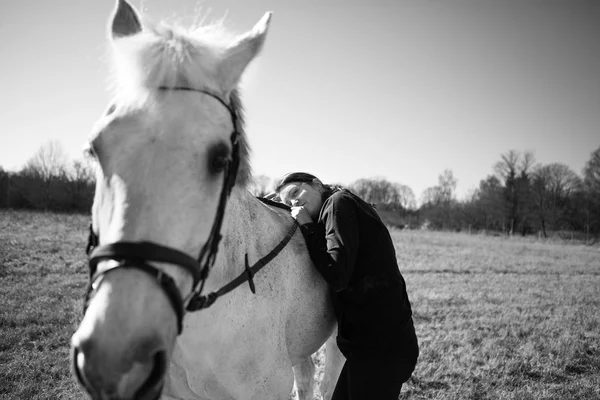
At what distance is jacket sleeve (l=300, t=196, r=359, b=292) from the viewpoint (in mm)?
2398

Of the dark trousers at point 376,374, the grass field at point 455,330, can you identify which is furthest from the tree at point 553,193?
the dark trousers at point 376,374

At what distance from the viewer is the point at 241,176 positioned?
78.7 inches

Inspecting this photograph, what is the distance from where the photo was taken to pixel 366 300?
2.64 metres

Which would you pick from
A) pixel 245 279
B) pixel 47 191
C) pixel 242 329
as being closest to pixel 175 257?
pixel 245 279

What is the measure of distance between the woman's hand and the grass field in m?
3.44

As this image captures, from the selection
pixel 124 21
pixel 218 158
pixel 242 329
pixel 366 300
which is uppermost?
pixel 124 21

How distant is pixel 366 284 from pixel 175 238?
1744 mm

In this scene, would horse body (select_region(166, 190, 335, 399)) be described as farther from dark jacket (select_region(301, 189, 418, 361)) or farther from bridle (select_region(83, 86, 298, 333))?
dark jacket (select_region(301, 189, 418, 361))

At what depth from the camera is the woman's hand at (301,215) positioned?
2844 millimetres

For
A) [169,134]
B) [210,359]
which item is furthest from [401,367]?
[169,134]

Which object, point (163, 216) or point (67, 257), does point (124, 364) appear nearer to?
point (163, 216)

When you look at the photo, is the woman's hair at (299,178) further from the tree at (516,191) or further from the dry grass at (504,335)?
the tree at (516,191)

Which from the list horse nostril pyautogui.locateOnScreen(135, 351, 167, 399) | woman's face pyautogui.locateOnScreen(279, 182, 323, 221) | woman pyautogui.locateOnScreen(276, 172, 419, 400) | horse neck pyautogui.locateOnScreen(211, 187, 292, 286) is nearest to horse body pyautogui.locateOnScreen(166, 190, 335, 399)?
horse neck pyautogui.locateOnScreen(211, 187, 292, 286)

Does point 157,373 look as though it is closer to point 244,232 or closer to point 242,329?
point 242,329
